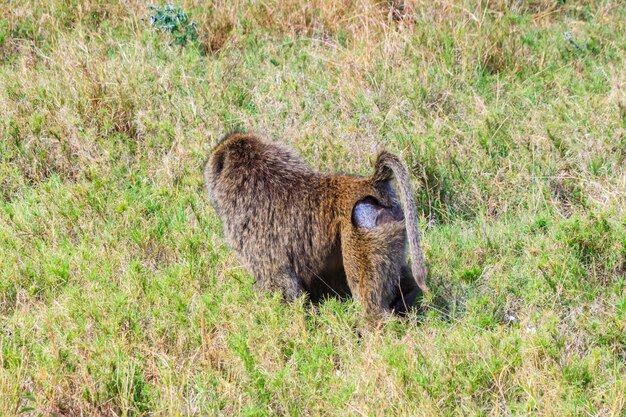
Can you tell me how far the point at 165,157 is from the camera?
6.31m

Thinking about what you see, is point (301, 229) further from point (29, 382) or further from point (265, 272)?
point (29, 382)

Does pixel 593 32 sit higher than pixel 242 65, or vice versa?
pixel 593 32

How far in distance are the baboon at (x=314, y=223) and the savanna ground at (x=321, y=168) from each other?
0.59 ft

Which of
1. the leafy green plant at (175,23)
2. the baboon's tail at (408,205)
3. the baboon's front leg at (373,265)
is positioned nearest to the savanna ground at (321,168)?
the leafy green plant at (175,23)

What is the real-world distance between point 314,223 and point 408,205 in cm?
65

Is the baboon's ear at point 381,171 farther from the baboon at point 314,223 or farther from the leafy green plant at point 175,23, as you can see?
the leafy green plant at point 175,23

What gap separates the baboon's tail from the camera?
424 cm

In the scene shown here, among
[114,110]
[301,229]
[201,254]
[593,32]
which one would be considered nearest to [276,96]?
[114,110]

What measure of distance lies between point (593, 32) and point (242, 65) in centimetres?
295

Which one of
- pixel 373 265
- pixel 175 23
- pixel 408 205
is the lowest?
pixel 373 265

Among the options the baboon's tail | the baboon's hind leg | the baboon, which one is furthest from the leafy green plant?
the baboon's tail

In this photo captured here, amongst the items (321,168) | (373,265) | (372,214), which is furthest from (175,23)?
(373,265)

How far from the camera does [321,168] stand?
20.3 feet

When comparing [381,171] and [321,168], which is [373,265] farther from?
[321,168]
